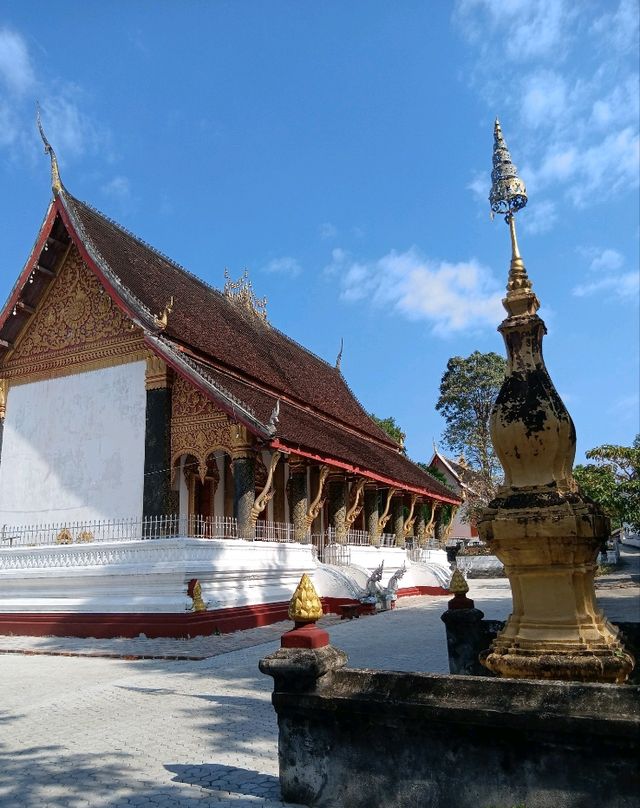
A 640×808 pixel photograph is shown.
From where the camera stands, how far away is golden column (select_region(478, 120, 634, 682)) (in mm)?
3361

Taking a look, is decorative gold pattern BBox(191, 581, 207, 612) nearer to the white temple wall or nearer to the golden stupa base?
the white temple wall

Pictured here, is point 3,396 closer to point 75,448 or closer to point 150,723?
point 75,448

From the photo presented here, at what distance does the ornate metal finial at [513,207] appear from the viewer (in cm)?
400

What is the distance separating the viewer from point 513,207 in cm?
427

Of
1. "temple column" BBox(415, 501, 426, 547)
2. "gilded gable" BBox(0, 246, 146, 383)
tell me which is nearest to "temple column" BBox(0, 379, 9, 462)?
"gilded gable" BBox(0, 246, 146, 383)

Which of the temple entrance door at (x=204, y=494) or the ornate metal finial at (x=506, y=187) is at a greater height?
the ornate metal finial at (x=506, y=187)

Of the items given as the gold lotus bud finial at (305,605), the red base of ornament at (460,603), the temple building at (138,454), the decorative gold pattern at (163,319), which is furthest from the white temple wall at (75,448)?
the gold lotus bud finial at (305,605)

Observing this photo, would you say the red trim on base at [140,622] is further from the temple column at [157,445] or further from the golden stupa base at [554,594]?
the golden stupa base at [554,594]

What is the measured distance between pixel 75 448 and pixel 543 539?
1207cm

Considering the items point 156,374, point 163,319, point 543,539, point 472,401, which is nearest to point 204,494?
point 156,374

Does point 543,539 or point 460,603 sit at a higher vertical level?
point 543,539

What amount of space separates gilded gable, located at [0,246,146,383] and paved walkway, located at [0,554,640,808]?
20.4ft

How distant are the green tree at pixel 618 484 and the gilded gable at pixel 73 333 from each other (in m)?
11.1

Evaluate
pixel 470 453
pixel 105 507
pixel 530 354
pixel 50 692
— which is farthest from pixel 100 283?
pixel 470 453
